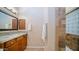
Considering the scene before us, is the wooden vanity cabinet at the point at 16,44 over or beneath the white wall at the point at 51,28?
beneath

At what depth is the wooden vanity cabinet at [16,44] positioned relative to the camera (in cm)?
120

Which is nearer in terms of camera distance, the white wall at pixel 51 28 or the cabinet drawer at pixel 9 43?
the cabinet drawer at pixel 9 43

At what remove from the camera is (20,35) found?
52.6 inches

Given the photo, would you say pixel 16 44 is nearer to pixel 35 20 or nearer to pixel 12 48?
pixel 12 48

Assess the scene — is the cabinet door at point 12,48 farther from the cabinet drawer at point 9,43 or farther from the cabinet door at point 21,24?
the cabinet door at point 21,24

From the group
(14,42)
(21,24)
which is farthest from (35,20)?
(14,42)

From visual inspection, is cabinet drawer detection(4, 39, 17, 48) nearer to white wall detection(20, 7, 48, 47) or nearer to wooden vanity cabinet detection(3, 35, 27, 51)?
wooden vanity cabinet detection(3, 35, 27, 51)

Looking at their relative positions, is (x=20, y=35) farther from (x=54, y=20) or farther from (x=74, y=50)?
(x=74, y=50)

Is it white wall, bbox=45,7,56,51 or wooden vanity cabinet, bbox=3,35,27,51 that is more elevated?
white wall, bbox=45,7,56,51

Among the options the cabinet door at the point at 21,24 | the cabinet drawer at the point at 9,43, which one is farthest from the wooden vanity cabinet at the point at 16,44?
the cabinet door at the point at 21,24

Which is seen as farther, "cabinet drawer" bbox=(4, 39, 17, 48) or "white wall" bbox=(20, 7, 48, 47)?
"white wall" bbox=(20, 7, 48, 47)

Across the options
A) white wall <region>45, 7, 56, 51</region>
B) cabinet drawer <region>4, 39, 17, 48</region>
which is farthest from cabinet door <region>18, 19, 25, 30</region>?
white wall <region>45, 7, 56, 51</region>

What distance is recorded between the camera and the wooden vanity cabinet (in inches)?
47.1

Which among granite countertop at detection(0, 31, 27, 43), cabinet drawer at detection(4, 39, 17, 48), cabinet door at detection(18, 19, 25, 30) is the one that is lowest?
cabinet drawer at detection(4, 39, 17, 48)
